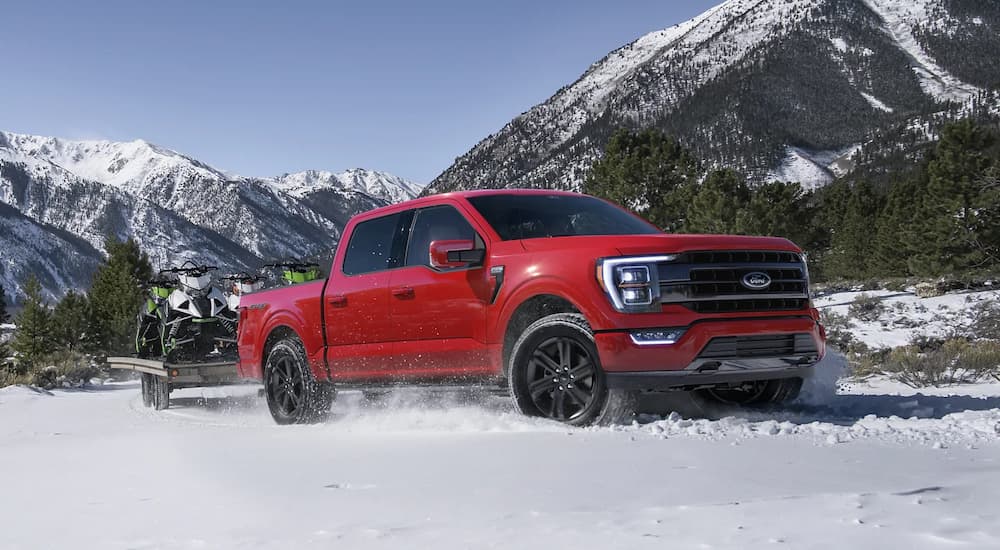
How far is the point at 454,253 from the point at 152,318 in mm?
6309

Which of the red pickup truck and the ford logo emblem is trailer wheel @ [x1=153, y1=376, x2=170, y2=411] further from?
the ford logo emblem

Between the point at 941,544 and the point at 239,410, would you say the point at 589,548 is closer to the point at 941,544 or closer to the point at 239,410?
the point at 941,544

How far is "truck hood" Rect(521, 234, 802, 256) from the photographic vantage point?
16.6ft

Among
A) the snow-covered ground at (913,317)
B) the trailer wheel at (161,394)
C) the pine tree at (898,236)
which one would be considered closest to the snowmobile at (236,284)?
the trailer wheel at (161,394)

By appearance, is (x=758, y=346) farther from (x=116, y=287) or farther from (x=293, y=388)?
(x=116, y=287)

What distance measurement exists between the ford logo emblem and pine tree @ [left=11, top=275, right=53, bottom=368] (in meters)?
20.1

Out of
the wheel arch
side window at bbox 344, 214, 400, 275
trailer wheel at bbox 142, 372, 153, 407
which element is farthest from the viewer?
trailer wheel at bbox 142, 372, 153, 407

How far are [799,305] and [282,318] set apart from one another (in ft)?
14.7

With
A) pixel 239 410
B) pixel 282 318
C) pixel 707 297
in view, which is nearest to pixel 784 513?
pixel 707 297

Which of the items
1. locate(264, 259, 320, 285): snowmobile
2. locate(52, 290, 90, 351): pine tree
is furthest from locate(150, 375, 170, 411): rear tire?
locate(52, 290, 90, 351): pine tree

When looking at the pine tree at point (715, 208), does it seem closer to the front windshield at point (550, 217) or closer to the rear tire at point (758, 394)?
the front windshield at point (550, 217)

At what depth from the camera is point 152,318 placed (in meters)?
10.5

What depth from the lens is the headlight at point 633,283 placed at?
196 inches

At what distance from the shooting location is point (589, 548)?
2457 millimetres
